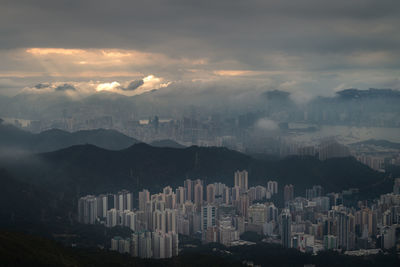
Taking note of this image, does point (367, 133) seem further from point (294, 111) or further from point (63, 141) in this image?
point (63, 141)

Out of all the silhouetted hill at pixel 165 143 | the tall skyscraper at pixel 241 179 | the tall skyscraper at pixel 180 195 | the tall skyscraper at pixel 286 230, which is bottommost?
the tall skyscraper at pixel 286 230

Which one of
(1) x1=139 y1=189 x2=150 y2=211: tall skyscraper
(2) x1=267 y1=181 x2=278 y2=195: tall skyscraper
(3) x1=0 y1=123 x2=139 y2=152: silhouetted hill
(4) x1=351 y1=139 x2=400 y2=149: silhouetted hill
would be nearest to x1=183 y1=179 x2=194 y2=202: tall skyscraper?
(1) x1=139 y1=189 x2=150 y2=211: tall skyscraper

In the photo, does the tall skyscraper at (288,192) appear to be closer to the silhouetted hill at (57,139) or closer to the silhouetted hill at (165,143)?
the silhouetted hill at (165,143)

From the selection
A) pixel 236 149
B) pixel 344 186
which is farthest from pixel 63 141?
pixel 344 186

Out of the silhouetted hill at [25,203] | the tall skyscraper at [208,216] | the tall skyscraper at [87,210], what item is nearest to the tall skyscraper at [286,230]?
the tall skyscraper at [208,216]

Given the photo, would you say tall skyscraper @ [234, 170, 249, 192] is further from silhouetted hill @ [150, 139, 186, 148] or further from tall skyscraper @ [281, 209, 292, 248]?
silhouetted hill @ [150, 139, 186, 148]

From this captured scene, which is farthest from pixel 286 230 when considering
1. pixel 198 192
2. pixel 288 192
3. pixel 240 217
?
pixel 198 192

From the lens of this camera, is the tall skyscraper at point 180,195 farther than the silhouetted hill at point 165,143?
No
